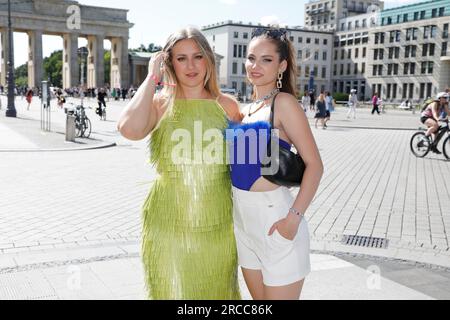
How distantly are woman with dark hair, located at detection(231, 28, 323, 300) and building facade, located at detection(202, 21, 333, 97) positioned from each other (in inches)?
3781

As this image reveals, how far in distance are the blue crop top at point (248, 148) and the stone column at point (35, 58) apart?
76.5 m

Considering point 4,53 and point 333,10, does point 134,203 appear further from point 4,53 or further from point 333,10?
point 333,10

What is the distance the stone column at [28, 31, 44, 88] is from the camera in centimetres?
7378

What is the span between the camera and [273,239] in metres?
2.53

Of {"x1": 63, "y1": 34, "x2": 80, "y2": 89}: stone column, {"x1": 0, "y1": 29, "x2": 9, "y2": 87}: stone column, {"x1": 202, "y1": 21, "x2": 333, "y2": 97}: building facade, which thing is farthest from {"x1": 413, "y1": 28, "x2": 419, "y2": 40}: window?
{"x1": 0, "y1": 29, "x2": 9, "y2": 87}: stone column

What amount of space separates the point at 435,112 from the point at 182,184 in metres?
13.8

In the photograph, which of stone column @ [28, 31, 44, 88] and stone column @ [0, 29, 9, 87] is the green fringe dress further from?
stone column @ [28, 31, 44, 88]

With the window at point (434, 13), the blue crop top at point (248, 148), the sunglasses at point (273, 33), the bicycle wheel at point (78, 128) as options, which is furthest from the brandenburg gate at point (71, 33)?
the blue crop top at point (248, 148)

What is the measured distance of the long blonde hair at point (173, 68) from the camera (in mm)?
2547

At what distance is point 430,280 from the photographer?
480 centimetres

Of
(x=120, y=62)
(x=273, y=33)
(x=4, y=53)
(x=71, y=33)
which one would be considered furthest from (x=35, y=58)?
(x=273, y=33)

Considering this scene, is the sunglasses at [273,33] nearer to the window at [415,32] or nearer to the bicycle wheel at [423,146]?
the bicycle wheel at [423,146]
